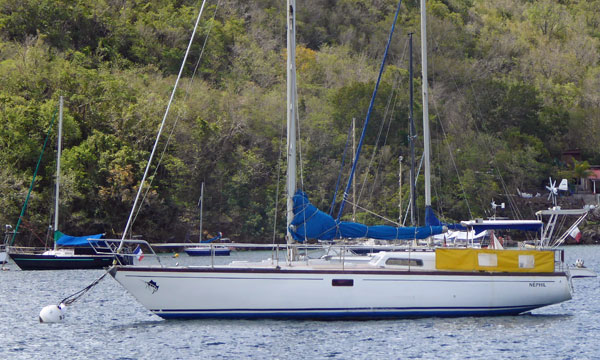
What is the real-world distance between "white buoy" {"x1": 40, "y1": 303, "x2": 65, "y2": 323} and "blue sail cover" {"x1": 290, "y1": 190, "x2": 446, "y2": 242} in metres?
7.48

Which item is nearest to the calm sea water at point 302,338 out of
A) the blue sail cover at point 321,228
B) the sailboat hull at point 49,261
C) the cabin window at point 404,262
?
the cabin window at point 404,262

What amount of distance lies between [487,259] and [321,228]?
5.01 meters

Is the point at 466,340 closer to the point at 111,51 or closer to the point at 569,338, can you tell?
the point at 569,338

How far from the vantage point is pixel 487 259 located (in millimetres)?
25109

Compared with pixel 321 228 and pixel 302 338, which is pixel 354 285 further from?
pixel 321 228

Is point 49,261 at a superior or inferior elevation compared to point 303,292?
superior

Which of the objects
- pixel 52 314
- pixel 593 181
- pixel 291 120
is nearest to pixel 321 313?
pixel 291 120

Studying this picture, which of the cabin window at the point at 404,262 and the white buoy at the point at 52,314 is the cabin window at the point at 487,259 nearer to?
the cabin window at the point at 404,262

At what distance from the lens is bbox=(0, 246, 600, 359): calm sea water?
22.0 meters

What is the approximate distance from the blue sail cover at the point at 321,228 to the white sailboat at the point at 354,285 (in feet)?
2.16

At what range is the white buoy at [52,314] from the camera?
26359 mm

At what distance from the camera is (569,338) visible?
24453 mm

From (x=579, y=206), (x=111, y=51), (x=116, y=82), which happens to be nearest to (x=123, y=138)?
(x=116, y=82)

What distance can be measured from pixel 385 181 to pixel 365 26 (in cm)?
3889
